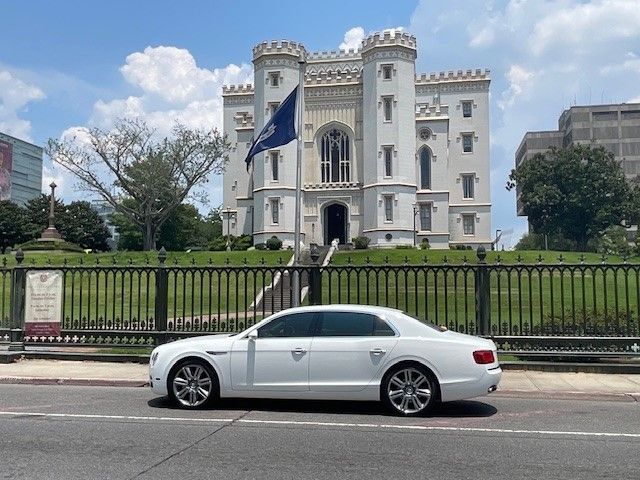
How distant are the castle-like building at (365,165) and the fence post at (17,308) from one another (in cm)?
3950

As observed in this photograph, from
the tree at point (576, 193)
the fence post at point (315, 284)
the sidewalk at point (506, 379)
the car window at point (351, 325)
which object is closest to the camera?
the car window at point (351, 325)

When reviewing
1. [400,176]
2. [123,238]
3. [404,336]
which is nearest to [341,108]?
[400,176]

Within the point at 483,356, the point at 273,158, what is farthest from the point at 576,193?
the point at 483,356

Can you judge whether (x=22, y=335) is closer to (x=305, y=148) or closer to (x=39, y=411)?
(x=39, y=411)

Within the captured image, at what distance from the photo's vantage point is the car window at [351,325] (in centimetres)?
866

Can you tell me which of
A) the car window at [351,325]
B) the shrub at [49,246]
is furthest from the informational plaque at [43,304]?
the shrub at [49,246]

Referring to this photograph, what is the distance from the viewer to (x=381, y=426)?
25.3ft

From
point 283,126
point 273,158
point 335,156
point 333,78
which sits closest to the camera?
point 283,126

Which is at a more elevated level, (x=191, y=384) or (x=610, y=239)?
(x=610, y=239)

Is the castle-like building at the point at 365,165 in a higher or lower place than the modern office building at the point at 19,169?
lower

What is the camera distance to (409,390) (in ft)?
27.4

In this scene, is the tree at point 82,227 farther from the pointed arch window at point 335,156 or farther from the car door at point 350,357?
the car door at point 350,357

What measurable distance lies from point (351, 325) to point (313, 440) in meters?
2.09

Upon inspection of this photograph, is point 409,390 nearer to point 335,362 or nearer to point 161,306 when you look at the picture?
point 335,362
